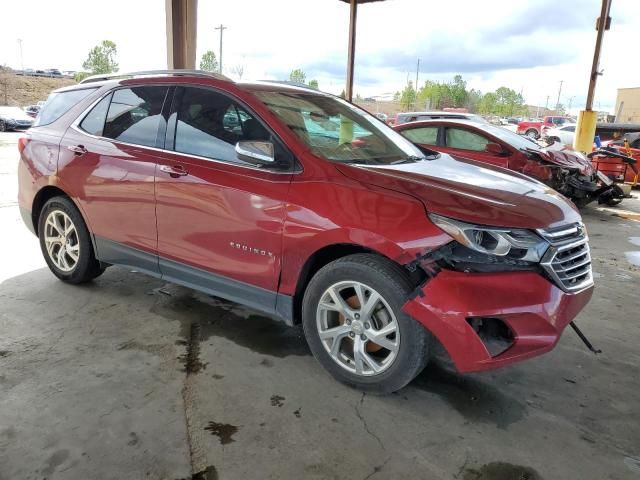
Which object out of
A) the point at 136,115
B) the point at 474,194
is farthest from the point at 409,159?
the point at 136,115

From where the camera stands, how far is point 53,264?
4379 mm

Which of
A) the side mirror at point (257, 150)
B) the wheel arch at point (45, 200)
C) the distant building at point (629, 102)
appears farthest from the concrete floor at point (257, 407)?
the distant building at point (629, 102)

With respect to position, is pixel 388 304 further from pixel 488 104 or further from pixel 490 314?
pixel 488 104

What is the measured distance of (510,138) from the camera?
788cm

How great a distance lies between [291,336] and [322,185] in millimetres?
1294

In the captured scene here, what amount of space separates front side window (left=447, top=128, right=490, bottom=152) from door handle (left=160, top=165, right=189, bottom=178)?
5491 millimetres

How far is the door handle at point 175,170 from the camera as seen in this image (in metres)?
3.31

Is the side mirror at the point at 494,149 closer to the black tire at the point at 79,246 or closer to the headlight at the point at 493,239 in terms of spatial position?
the headlight at the point at 493,239

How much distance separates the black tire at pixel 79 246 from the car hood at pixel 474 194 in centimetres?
241

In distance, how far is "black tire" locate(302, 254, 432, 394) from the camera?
8.52 ft

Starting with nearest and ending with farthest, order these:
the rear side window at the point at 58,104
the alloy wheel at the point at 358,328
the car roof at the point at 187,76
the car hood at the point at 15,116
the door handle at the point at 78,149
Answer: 1. the alloy wheel at the point at 358,328
2. the car roof at the point at 187,76
3. the door handle at the point at 78,149
4. the rear side window at the point at 58,104
5. the car hood at the point at 15,116

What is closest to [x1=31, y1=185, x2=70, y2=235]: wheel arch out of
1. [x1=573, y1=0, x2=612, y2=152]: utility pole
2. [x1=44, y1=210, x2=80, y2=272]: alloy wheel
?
[x1=44, y1=210, x2=80, y2=272]: alloy wheel

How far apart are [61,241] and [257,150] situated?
92.0 inches

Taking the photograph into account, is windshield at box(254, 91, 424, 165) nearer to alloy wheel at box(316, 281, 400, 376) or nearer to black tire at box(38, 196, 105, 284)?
alloy wheel at box(316, 281, 400, 376)
